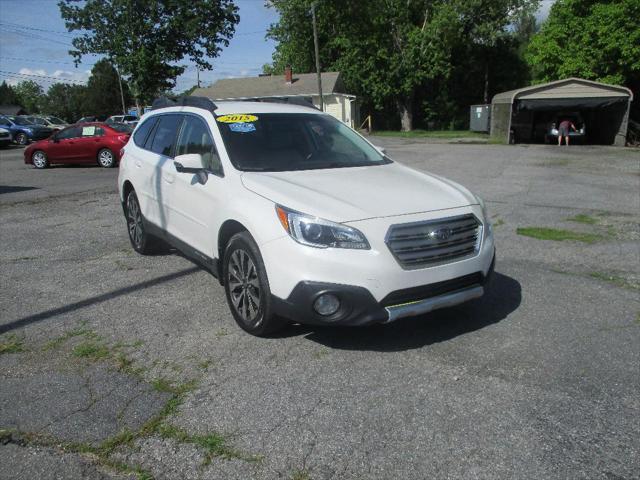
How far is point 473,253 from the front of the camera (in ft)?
13.5

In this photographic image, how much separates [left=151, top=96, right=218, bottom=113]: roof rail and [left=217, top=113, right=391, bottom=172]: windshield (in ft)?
0.96

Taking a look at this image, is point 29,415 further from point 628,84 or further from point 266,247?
point 628,84

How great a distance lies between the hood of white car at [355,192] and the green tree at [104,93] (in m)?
81.3

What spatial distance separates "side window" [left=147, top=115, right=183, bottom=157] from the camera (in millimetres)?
5633

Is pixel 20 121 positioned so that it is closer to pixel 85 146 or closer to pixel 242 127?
pixel 85 146

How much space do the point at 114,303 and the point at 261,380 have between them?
2.14 meters

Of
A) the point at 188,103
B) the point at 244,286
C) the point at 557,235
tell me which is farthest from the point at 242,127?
the point at 557,235

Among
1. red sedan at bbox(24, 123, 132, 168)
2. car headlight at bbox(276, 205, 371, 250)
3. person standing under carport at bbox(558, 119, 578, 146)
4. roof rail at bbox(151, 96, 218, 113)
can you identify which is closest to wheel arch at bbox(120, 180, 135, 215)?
roof rail at bbox(151, 96, 218, 113)

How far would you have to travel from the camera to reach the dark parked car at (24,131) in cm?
3375

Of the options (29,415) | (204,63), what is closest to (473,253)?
(29,415)

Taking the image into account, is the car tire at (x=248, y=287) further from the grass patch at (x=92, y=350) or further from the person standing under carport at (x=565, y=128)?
the person standing under carport at (x=565, y=128)

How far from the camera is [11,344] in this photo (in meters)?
4.23

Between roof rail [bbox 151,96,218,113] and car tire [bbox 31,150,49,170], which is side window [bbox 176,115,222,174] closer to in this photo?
roof rail [bbox 151,96,218,113]

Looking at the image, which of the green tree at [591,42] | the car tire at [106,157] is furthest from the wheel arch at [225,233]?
the green tree at [591,42]
